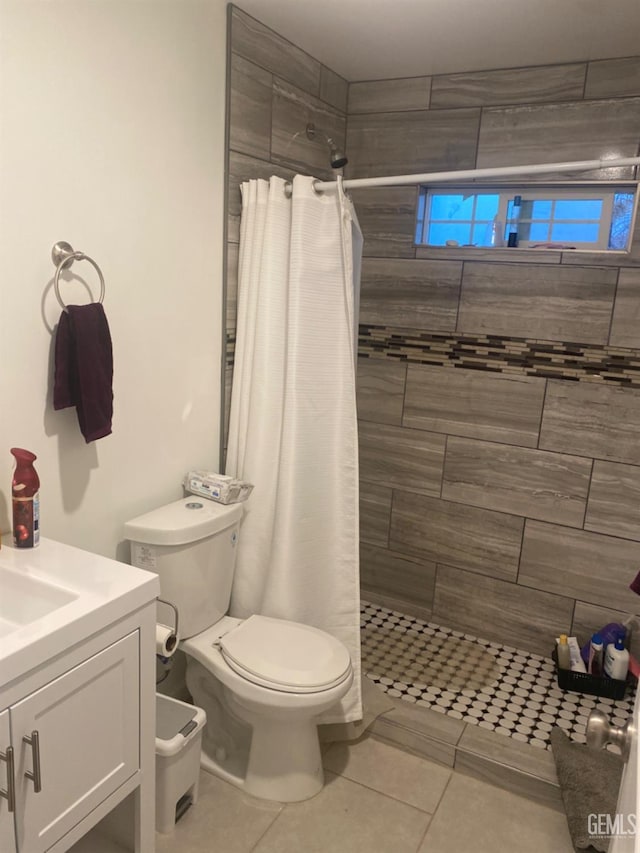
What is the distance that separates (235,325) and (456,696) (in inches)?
64.6

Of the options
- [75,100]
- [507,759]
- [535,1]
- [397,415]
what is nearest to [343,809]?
[507,759]

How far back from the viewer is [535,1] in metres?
2.03

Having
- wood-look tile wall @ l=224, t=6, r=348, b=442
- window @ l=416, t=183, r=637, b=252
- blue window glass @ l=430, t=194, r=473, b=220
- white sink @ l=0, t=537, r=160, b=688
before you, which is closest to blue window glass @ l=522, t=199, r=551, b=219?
window @ l=416, t=183, r=637, b=252

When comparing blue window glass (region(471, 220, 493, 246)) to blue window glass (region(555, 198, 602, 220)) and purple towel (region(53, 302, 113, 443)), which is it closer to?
blue window glass (region(555, 198, 602, 220))

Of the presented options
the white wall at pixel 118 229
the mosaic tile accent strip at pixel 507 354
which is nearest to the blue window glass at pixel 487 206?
the mosaic tile accent strip at pixel 507 354

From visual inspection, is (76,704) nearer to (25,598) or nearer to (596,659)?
(25,598)

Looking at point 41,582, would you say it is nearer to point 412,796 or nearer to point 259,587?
point 259,587

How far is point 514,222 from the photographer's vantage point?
272 cm

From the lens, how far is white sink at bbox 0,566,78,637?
4.89 feet

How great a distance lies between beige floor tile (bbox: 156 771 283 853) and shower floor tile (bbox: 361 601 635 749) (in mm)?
683

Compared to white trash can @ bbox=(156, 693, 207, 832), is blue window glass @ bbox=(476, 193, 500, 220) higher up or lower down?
higher up

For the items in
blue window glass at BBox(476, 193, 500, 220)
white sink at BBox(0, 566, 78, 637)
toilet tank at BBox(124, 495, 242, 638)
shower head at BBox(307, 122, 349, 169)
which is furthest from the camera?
blue window glass at BBox(476, 193, 500, 220)

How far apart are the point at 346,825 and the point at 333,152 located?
2197mm

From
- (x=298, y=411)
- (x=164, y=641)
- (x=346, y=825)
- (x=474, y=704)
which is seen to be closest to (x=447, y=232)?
(x=298, y=411)
